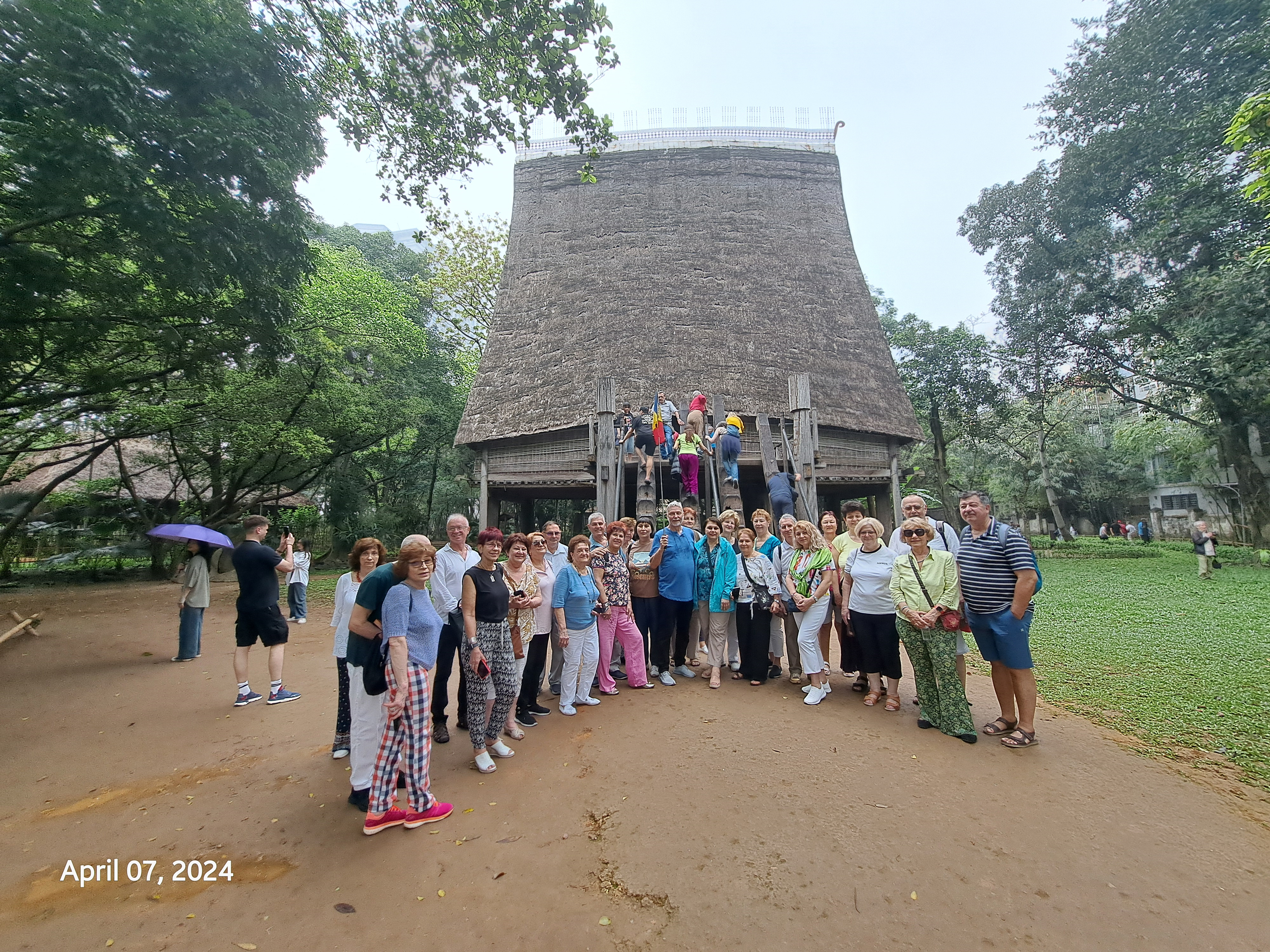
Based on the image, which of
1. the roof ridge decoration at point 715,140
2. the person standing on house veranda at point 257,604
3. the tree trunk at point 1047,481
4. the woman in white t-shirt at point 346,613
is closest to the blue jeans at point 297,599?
the person standing on house veranda at point 257,604

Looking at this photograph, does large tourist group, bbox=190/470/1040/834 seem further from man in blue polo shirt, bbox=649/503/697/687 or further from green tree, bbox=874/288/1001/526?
green tree, bbox=874/288/1001/526

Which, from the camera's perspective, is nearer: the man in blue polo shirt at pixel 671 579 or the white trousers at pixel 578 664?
the white trousers at pixel 578 664

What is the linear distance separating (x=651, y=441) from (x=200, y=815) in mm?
6588

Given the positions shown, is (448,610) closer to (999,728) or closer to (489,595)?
(489,595)

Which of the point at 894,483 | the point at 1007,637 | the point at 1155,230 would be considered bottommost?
the point at 1007,637

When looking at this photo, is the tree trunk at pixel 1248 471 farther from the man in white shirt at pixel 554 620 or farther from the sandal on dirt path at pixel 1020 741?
the man in white shirt at pixel 554 620

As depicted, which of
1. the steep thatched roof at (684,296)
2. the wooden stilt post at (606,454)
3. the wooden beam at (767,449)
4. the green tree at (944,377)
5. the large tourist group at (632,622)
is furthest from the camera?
the green tree at (944,377)

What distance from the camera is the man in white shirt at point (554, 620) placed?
4.52 metres

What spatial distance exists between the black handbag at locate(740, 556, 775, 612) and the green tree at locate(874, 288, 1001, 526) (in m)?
15.7

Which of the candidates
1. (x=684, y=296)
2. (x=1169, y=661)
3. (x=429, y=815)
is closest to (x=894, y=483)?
(x=1169, y=661)

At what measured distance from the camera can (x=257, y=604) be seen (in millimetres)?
4516

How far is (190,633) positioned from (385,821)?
17.8 feet

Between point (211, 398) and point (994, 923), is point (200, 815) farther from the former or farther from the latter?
point (211, 398)

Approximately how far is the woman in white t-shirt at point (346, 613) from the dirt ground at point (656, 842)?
0.14 metres
